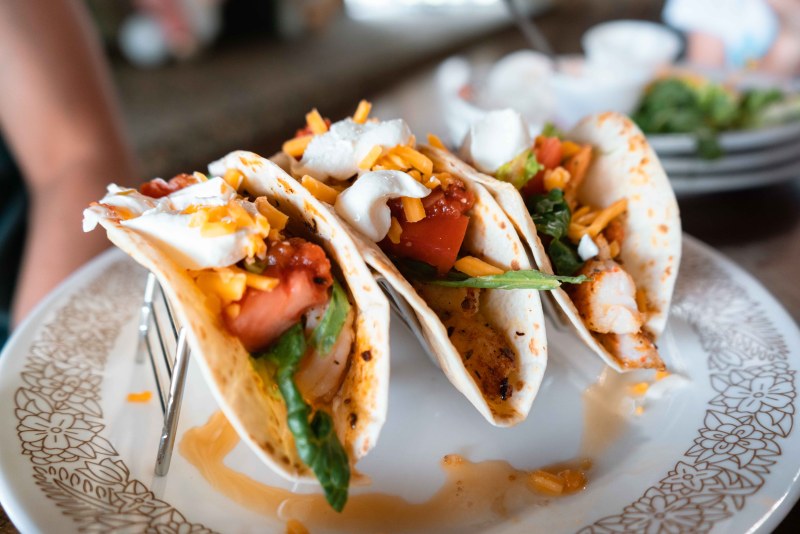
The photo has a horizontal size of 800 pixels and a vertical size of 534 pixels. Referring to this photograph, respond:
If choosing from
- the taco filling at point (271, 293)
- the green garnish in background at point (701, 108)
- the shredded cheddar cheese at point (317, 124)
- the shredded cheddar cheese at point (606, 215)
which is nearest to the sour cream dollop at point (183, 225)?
the taco filling at point (271, 293)

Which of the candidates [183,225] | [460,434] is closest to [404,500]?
[460,434]

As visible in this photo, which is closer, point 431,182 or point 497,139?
point 431,182

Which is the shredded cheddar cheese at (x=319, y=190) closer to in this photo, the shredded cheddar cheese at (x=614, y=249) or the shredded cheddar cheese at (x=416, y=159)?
the shredded cheddar cheese at (x=416, y=159)

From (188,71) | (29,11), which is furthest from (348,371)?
(188,71)

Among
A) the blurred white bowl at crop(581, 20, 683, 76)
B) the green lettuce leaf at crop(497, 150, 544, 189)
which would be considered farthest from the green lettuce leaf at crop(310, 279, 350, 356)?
the blurred white bowl at crop(581, 20, 683, 76)

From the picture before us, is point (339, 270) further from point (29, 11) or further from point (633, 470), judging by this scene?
point (29, 11)

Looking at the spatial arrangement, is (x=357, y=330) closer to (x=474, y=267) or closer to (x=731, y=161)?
(x=474, y=267)
